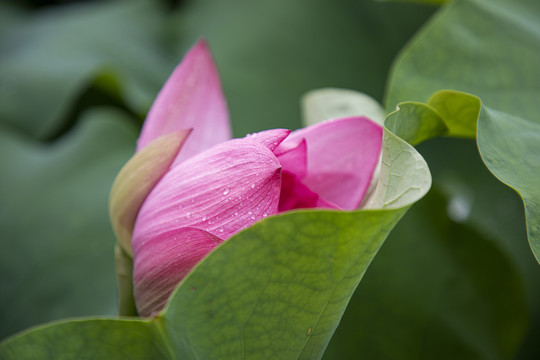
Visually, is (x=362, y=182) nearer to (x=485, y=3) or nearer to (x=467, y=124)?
(x=467, y=124)

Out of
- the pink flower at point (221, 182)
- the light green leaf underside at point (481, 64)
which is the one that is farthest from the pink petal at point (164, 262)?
the light green leaf underside at point (481, 64)

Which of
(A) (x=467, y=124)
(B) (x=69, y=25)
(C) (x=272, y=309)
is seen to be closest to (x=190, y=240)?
(C) (x=272, y=309)

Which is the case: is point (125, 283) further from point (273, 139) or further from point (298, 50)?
point (298, 50)

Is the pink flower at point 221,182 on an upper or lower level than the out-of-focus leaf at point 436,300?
upper

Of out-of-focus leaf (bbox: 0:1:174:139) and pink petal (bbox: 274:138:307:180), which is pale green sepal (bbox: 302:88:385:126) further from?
out-of-focus leaf (bbox: 0:1:174:139)

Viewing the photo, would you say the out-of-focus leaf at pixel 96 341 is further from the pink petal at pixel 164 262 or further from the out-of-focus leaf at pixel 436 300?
the out-of-focus leaf at pixel 436 300

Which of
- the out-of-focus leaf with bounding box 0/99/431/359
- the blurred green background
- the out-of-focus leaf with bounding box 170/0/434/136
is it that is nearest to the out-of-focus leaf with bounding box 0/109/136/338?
the blurred green background

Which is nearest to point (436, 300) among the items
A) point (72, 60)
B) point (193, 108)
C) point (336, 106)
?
point (336, 106)
